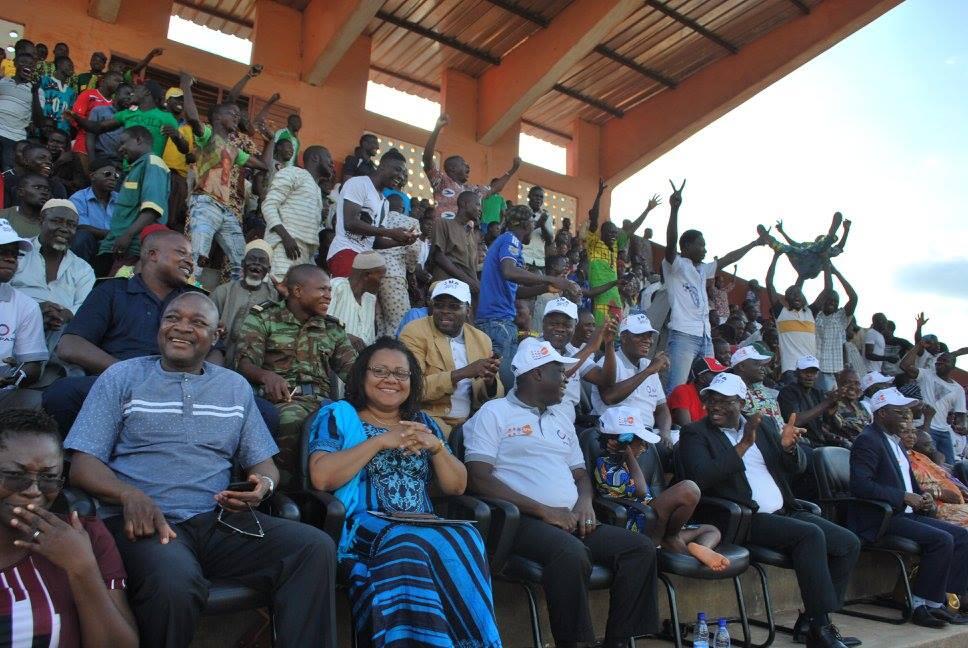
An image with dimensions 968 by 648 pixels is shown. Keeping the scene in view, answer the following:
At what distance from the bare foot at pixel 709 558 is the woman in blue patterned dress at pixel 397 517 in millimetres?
1429

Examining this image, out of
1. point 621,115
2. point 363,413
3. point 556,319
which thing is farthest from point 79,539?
point 621,115

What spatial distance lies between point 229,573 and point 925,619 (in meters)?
4.49

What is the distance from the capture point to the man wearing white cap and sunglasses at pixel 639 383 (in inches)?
206

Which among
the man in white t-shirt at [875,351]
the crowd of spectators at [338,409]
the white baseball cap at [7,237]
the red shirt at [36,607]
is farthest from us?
the man in white t-shirt at [875,351]

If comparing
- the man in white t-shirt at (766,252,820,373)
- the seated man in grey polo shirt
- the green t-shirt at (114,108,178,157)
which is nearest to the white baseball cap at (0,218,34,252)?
the seated man in grey polo shirt

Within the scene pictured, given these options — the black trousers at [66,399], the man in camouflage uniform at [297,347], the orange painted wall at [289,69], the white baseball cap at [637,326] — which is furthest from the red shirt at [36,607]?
the orange painted wall at [289,69]

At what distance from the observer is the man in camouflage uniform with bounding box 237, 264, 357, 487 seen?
144 inches

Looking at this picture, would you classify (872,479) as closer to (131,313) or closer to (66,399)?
(131,313)

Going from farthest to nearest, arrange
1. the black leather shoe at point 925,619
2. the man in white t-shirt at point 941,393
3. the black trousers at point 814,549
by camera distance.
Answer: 1. the man in white t-shirt at point 941,393
2. the black leather shoe at point 925,619
3. the black trousers at point 814,549

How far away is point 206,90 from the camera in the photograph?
1075 centimetres

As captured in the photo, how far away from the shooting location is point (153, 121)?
6688mm

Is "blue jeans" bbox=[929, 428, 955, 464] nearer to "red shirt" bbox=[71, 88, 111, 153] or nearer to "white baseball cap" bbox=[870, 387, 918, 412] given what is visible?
"white baseball cap" bbox=[870, 387, 918, 412]

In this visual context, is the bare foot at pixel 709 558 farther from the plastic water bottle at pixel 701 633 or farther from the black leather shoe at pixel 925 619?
the black leather shoe at pixel 925 619

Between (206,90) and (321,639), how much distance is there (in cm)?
986
